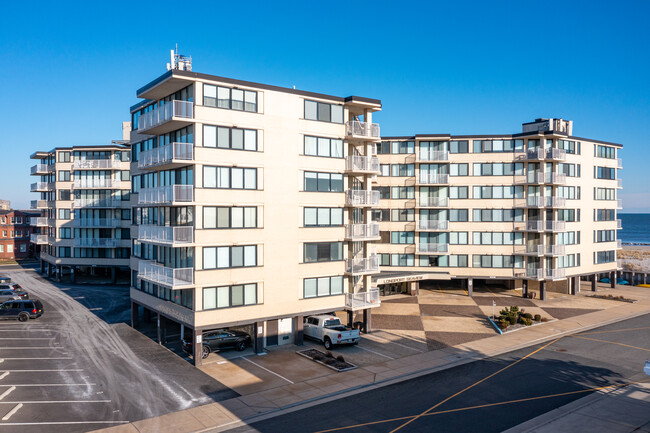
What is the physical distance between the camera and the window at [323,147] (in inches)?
1405

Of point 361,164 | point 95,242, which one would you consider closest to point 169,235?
point 361,164

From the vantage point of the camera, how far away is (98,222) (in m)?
65.4

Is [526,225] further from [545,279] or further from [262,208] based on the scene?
[262,208]

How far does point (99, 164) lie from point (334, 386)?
169ft

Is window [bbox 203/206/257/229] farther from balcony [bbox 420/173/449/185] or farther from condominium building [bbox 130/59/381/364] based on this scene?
balcony [bbox 420/173/449/185]

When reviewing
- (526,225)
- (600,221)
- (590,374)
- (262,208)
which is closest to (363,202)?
(262,208)

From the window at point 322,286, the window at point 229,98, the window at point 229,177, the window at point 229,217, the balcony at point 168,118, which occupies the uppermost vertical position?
the window at point 229,98

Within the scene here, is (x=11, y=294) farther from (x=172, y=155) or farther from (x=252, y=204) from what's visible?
(x=252, y=204)

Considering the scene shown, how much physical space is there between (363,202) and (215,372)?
16.8m

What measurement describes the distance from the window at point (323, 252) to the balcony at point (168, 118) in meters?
12.3

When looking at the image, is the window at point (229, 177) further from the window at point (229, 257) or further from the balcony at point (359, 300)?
the balcony at point (359, 300)

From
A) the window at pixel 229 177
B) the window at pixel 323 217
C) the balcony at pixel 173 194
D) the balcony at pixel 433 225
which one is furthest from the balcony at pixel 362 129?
the balcony at pixel 433 225

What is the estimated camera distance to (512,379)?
2814 centimetres

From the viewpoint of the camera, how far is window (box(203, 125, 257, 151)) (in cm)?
3122
